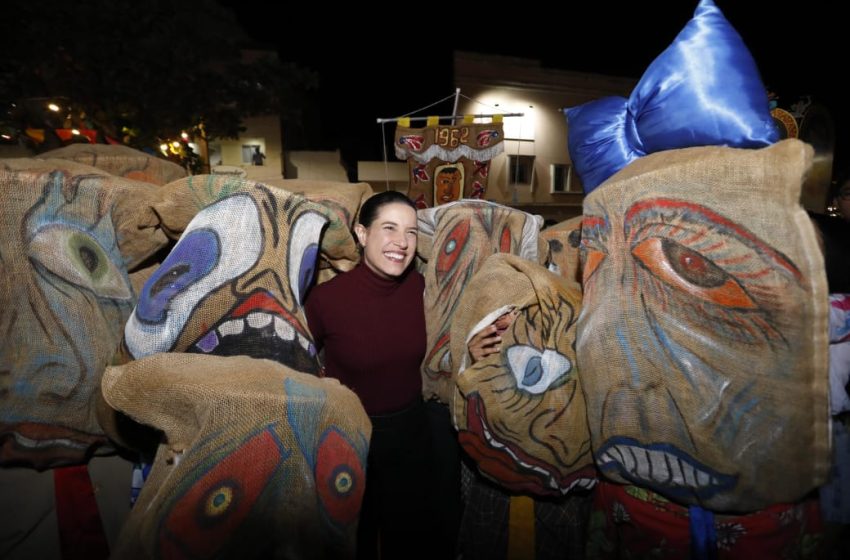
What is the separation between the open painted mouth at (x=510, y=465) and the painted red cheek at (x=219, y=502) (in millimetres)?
676

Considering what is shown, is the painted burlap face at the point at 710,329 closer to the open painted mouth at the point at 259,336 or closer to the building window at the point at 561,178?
the open painted mouth at the point at 259,336

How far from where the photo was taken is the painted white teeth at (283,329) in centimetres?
124

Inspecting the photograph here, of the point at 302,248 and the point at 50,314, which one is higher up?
the point at 302,248

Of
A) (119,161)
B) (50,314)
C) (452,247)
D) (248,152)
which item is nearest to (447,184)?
(452,247)

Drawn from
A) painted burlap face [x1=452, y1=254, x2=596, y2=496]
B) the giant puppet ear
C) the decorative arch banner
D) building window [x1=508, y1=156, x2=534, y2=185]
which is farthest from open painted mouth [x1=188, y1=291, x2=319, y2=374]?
building window [x1=508, y1=156, x2=534, y2=185]

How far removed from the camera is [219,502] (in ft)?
2.94

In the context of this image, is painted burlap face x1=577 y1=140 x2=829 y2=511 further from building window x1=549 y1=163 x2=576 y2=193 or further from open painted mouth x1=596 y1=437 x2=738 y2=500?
building window x1=549 y1=163 x2=576 y2=193

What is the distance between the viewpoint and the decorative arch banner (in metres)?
5.78

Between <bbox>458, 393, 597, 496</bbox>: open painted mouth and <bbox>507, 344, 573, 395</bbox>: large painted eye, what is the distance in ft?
0.53

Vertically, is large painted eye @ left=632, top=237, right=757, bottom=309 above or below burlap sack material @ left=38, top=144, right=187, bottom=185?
below

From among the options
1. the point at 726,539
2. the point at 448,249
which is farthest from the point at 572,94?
the point at 726,539

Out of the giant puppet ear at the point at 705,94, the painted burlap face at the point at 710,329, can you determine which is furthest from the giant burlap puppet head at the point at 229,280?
the giant puppet ear at the point at 705,94

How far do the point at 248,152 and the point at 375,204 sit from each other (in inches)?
504

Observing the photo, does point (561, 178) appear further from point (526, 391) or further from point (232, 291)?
point (232, 291)
